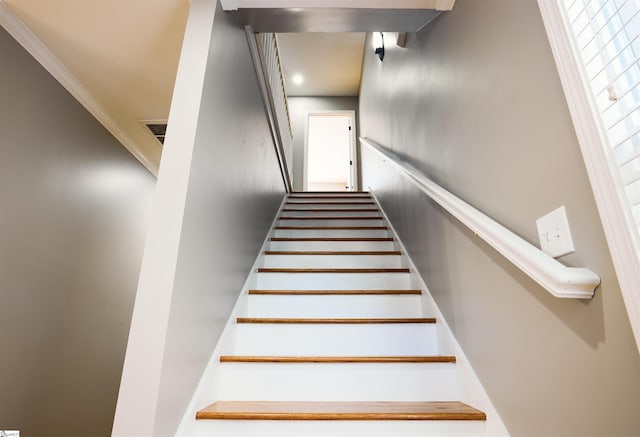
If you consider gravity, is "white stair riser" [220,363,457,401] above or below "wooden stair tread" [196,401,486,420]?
above

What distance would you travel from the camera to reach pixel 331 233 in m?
3.03

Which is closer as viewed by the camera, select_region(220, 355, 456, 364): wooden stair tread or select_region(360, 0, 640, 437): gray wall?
select_region(360, 0, 640, 437): gray wall

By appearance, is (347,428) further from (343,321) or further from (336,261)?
(336,261)

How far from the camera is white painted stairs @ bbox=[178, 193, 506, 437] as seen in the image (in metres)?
1.20

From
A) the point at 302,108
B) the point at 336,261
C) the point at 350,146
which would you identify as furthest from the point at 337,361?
the point at 302,108

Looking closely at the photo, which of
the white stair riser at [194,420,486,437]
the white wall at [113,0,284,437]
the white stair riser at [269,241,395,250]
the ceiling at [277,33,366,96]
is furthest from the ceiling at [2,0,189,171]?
the ceiling at [277,33,366,96]

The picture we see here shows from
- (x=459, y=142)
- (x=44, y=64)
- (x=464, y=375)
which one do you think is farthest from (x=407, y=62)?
(x=44, y=64)

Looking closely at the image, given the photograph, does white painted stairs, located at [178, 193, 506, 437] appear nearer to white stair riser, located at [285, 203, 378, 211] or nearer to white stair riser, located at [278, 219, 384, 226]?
white stair riser, located at [278, 219, 384, 226]

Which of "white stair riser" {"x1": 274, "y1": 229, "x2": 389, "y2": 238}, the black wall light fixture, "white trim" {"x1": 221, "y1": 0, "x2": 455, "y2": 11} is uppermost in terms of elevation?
the black wall light fixture

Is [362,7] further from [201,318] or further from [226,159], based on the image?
[201,318]

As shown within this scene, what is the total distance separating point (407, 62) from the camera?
7.59 ft

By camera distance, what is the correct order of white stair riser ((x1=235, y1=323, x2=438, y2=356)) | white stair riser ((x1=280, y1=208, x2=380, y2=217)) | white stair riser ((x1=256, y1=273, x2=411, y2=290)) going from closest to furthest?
white stair riser ((x1=235, y1=323, x2=438, y2=356))
white stair riser ((x1=256, y1=273, x2=411, y2=290))
white stair riser ((x1=280, y1=208, x2=380, y2=217))

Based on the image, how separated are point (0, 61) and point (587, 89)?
2178 millimetres

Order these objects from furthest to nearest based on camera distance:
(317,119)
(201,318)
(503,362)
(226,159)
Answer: (317,119) < (226,159) < (201,318) < (503,362)
